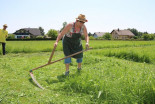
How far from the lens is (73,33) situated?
10.9 feet

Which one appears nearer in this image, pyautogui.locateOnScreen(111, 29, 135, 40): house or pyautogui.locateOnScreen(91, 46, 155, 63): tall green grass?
pyautogui.locateOnScreen(91, 46, 155, 63): tall green grass

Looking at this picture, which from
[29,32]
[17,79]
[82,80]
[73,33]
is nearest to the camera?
[82,80]

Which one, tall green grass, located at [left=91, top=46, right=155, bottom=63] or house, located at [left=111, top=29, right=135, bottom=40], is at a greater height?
house, located at [left=111, top=29, right=135, bottom=40]

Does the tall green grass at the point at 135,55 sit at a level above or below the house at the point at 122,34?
below

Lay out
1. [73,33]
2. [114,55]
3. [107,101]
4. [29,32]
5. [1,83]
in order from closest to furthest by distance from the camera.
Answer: [107,101] → [1,83] → [73,33] → [114,55] → [29,32]

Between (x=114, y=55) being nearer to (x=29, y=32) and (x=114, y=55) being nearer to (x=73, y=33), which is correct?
(x=73, y=33)

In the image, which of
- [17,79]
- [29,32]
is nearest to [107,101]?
[17,79]

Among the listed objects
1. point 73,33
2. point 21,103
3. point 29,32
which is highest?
point 29,32

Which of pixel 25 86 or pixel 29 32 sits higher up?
pixel 29 32

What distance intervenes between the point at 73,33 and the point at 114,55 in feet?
12.4

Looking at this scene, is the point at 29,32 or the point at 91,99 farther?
the point at 29,32

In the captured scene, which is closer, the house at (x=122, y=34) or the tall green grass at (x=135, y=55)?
the tall green grass at (x=135, y=55)

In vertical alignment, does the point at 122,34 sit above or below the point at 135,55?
above

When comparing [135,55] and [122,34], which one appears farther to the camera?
[122,34]
